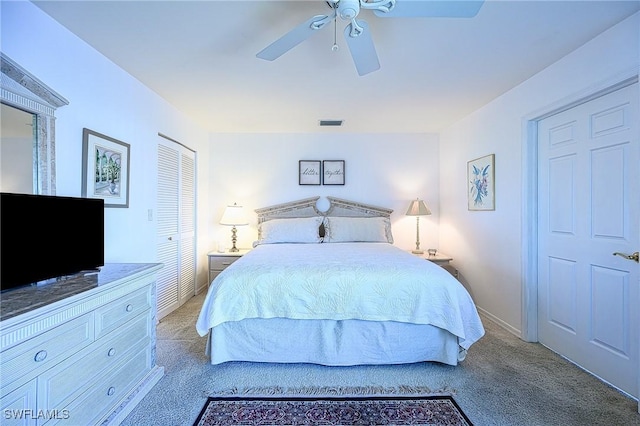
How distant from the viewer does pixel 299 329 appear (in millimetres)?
2232

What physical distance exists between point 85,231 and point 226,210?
2.30m

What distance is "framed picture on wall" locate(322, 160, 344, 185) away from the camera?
4402 mm

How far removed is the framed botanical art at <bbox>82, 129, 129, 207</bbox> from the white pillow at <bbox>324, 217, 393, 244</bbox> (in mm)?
2372

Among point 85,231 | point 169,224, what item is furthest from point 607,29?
point 169,224

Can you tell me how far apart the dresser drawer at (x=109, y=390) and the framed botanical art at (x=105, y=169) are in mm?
1224

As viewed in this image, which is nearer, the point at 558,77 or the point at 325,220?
the point at 558,77

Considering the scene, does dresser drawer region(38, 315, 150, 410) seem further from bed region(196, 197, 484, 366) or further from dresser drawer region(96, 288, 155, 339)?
bed region(196, 197, 484, 366)

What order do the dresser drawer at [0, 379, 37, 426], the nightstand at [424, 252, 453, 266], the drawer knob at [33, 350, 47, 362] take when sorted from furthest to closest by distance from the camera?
the nightstand at [424, 252, 453, 266], the drawer knob at [33, 350, 47, 362], the dresser drawer at [0, 379, 37, 426]

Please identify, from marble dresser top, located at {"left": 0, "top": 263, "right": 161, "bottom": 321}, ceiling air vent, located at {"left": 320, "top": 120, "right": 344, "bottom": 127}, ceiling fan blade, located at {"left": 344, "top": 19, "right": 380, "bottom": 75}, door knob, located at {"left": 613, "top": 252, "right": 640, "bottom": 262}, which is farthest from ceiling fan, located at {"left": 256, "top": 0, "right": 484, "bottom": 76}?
Answer: ceiling air vent, located at {"left": 320, "top": 120, "right": 344, "bottom": 127}

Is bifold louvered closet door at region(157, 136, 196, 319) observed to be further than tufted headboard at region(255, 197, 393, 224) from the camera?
No

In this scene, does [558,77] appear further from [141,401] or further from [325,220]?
[141,401]

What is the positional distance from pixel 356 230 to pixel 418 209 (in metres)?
0.95

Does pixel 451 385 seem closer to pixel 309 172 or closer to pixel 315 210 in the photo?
pixel 315 210

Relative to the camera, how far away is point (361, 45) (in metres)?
1.74
